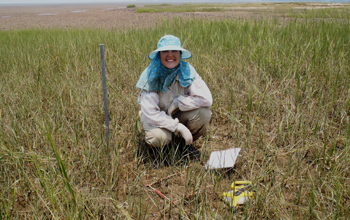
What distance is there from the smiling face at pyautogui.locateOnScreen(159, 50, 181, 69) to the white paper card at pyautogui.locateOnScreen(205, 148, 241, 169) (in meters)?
0.66

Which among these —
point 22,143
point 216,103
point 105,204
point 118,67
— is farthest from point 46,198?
point 118,67

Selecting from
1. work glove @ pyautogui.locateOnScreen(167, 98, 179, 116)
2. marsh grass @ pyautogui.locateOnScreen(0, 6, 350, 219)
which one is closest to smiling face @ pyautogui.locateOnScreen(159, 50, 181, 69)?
work glove @ pyautogui.locateOnScreen(167, 98, 179, 116)

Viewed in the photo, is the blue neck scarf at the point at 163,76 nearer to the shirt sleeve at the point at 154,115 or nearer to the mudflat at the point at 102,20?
the shirt sleeve at the point at 154,115

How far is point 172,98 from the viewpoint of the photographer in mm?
1951

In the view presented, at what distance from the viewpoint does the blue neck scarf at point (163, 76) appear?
6.08ft

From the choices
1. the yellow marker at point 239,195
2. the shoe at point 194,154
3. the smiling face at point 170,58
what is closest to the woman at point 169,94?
the smiling face at point 170,58

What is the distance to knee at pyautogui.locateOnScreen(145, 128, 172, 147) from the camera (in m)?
1.85

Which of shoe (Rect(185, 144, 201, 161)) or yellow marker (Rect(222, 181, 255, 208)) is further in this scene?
shoe (Rect(185, 144, 201, 161))

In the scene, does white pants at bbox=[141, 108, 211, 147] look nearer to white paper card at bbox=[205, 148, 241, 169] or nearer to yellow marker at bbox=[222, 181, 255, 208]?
white paper card at bbox=[205, 148, 241, 169]

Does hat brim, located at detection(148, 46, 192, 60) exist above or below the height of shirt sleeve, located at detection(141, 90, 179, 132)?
above

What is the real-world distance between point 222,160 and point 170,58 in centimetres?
75

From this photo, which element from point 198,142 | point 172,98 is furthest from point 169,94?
point 198,142

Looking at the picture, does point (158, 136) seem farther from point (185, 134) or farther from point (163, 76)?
point (163, 76)

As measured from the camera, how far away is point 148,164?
192 cm
